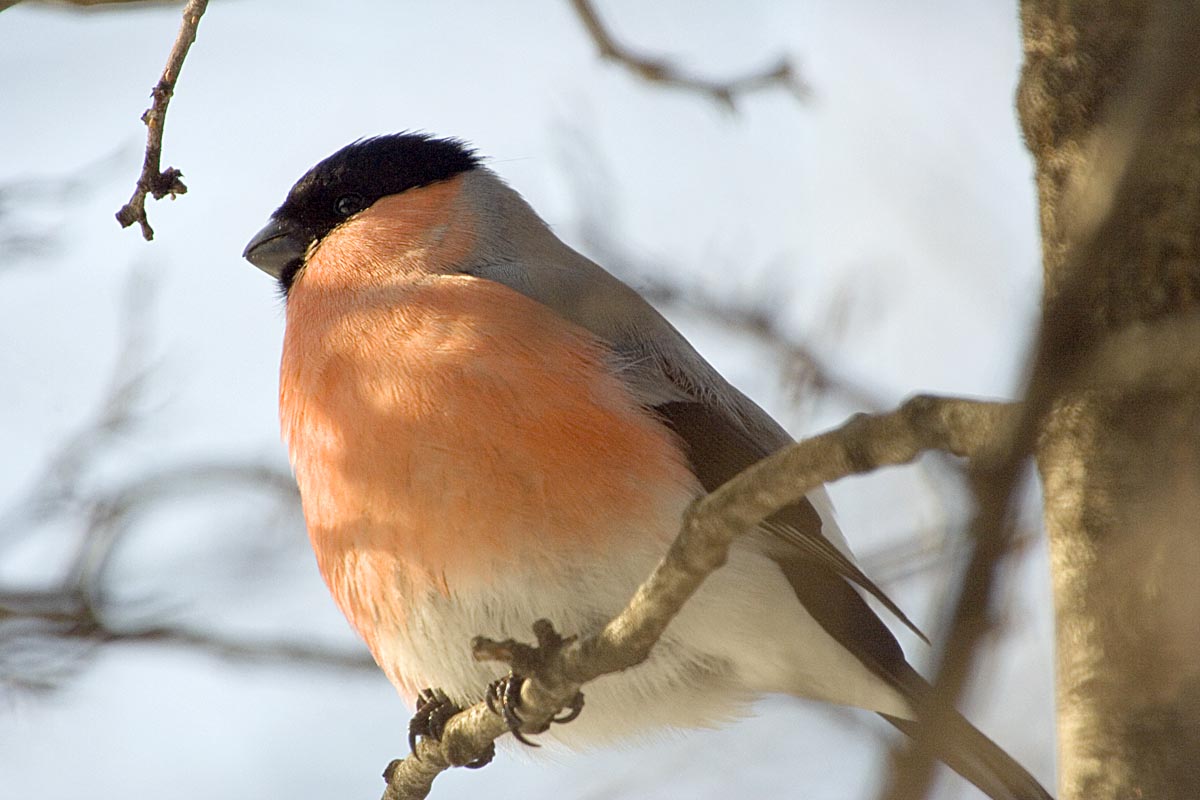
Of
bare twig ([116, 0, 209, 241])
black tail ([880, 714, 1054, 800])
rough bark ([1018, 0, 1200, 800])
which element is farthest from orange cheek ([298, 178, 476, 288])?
rough bark ([1018, 0, 1200, 800])

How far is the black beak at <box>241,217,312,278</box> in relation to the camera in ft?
13.5

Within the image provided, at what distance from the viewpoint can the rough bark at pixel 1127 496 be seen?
2.01m

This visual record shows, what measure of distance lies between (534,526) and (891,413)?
1317 mm

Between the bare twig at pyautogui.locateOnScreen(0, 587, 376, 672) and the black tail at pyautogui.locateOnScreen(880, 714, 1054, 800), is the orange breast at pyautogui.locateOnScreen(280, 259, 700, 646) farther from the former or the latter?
the black tail at pyautogui.locateOnScreen(880, 714, 1054, 800)

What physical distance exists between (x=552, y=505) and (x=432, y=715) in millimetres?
709

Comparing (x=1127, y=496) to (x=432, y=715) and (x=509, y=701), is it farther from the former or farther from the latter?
(x=432, y=715)

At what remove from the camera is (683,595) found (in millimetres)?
2008

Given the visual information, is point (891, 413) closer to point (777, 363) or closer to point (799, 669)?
point (799, 669)

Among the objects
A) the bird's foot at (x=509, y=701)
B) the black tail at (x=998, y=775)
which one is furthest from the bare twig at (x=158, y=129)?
the black tail at (x=998, y=775)

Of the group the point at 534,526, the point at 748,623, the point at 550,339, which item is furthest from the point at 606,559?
the point at 550,339

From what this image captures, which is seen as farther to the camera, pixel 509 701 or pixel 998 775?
pixel 998 775

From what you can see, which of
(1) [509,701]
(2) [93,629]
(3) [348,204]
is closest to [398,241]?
(3) [348,204]

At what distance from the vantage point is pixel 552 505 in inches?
111

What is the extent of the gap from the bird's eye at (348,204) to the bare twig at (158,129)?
1441 millimetres
